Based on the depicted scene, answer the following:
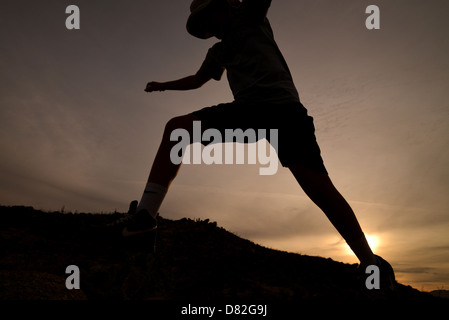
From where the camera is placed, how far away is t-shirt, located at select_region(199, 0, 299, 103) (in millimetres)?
2939

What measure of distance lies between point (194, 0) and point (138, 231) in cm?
244

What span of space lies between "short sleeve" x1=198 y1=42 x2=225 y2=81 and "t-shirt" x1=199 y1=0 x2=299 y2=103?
162mm

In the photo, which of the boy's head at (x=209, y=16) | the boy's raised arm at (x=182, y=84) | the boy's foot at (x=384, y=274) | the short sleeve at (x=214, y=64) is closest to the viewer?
the boy's foot at (x=384, y=274)

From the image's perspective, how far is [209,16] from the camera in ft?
10.4

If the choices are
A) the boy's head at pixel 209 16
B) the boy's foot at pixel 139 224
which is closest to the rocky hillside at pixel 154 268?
the boy's foot at pixel 139 224

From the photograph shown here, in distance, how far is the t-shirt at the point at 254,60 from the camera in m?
2.94

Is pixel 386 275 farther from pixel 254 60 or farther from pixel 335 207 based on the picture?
pixel 254 60

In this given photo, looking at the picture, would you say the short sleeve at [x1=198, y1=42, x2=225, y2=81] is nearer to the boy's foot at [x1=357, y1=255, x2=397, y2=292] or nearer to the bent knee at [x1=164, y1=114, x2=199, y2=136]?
the bent knee at [x1=164, y1=114, x2=199, y2=136]

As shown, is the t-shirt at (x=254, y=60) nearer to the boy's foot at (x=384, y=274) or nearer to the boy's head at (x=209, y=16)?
the boy's head at (x=209, y=16)

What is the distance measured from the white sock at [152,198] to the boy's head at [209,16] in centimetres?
174

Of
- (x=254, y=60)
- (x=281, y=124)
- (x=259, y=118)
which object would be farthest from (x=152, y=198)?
(x=254, y=60)

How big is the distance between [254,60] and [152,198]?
1.67 metres
